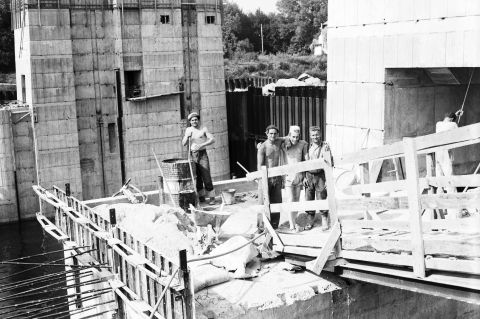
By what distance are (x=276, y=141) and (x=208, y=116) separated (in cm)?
1834

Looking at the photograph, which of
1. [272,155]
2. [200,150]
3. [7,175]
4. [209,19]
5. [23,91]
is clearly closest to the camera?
[272,155]

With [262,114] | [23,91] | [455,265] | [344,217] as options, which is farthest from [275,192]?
[23,91]

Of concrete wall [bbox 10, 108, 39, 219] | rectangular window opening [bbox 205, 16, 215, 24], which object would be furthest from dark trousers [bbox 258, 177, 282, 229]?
rectangular window opening [bbox 205, 16, 215, 24]

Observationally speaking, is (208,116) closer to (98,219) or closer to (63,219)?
(63,219)

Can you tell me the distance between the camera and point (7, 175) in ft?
90.5

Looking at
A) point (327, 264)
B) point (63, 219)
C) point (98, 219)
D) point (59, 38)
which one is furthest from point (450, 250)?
point (59, 38)

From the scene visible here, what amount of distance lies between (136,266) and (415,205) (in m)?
4.00

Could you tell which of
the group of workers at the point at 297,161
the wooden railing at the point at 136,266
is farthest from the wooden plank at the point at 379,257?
the group of workers at the point at 297,161

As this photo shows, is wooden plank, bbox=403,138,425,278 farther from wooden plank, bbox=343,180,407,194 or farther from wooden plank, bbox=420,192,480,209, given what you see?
wooden plank, bbox=343,180,407,194

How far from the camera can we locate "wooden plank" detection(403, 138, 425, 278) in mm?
7723

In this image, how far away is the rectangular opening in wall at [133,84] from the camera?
95.2ft

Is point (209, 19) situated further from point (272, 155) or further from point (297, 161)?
point (297, 161)

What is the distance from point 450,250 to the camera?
767 cm

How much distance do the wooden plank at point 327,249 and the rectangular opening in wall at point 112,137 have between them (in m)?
21.3
